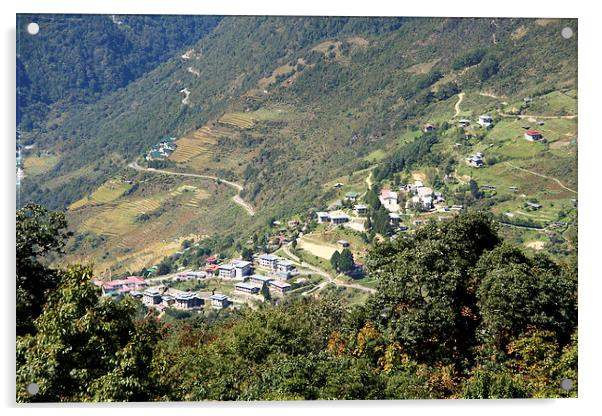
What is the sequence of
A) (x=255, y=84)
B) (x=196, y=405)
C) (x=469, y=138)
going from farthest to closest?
1. (x=255, y=84)
2. (x=469, y=138)
3. (x=196, y=405)

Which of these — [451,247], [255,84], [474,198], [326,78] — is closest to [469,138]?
[474,198]

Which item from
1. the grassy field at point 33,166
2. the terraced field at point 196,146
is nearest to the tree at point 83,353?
the grassy field at point 33,166

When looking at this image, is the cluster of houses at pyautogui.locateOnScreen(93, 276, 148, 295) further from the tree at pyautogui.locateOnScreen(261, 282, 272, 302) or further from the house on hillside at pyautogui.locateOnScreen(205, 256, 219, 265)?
the house on hillside at pyautogui.locateOnScreen(205, 256, 219, 265)

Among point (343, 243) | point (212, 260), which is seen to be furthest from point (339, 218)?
point (212, 260)

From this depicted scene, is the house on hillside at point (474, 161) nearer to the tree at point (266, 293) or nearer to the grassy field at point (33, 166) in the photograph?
the tree at point (266, 293)

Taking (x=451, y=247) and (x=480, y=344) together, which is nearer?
(x=480, y=344)

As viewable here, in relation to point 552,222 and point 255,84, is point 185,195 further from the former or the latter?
point 552,222

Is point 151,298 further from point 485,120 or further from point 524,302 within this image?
point 485,120
